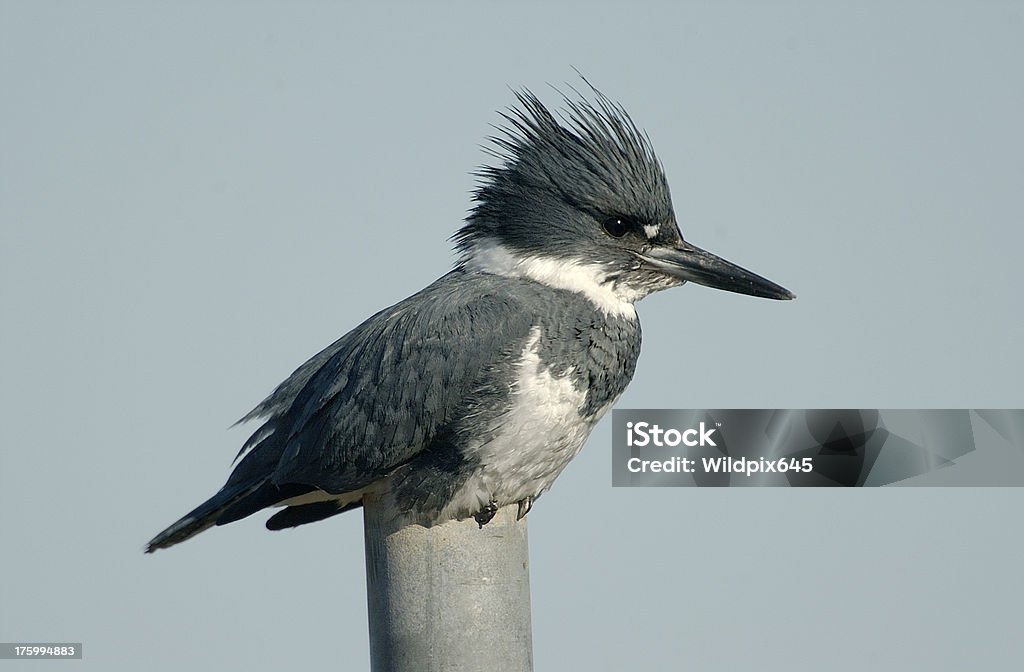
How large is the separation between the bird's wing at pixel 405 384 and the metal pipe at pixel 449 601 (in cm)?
40

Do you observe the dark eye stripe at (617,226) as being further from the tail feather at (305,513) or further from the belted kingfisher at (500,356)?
the tail feather at (305,513)

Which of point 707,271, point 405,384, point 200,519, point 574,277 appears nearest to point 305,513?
point 200,519

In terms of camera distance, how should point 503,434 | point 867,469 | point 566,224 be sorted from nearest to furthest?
point 503,434 → point 566,224 → point 867,469

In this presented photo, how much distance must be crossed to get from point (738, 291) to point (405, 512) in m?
1.70

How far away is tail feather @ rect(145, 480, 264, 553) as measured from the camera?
6.01 meters

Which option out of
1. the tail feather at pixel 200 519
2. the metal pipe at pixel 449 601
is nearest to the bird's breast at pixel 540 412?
the metal pipe at pixel 449 601

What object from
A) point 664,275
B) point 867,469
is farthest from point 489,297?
point 867,469

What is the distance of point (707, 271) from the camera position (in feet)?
20.0

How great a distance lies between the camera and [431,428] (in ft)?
18.7

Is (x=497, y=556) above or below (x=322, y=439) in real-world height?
below

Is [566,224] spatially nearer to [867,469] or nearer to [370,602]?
[370,602]

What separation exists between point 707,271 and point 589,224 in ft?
1.73

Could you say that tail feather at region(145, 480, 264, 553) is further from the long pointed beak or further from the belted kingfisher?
the long pointed beak

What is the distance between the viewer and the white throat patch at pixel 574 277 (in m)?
5.89
